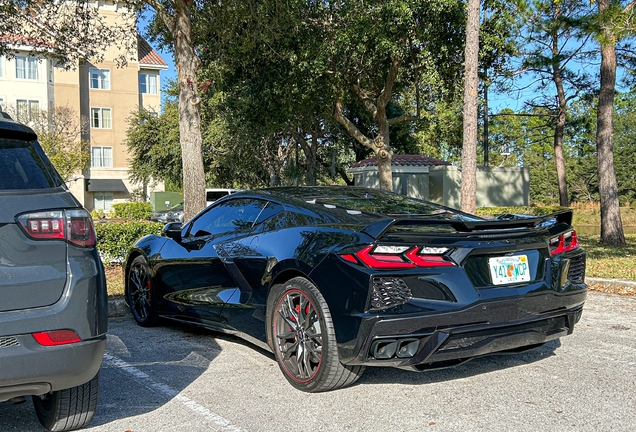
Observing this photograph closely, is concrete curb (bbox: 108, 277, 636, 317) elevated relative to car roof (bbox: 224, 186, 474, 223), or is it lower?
lower

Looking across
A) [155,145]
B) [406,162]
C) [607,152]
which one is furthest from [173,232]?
[155,145]

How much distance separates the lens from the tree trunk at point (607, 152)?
15.2m

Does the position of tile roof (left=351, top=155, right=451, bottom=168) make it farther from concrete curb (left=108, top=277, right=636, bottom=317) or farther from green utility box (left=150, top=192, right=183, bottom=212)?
concrete curb (left=108, top=277, right=636, bottom=317)

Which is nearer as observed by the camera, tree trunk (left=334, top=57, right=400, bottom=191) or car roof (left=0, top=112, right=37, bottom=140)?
car roof (left=0, top=112, right=37, bottom=140)

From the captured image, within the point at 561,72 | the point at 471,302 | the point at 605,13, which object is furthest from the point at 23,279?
the point at 561,72

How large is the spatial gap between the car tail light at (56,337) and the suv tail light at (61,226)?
45 cm

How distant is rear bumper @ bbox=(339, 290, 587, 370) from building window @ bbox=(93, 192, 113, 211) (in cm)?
4580

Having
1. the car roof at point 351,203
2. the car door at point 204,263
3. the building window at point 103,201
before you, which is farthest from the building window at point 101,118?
the car roof at point 351,203

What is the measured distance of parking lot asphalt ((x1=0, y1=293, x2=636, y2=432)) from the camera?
3.63 metres

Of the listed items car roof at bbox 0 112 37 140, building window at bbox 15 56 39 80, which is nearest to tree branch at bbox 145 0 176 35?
car roof at bbox 0 112 37 140

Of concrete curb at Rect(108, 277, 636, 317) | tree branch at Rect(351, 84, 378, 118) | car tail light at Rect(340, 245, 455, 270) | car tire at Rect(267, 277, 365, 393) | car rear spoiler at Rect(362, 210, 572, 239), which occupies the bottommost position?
concrete curb at Rect(108, 277, 636, 317)

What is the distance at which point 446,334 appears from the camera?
148 inches

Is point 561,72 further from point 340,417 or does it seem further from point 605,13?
point 340,417

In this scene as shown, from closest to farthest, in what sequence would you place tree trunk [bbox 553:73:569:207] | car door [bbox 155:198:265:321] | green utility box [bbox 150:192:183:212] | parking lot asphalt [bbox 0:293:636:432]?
parking lot asphalt [bbox 0:293:636:432], car door [bbox 155:198:265:321], tree trunk [bbox 553:73:569:207], green utility box [bbox 150:192:183:212]
